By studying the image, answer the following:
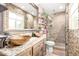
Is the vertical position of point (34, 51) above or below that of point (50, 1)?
below

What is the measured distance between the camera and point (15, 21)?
1.93 m

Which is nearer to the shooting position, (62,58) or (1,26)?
(1,26)

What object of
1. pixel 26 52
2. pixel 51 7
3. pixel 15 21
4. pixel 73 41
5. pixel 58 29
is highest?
pixel 51 7

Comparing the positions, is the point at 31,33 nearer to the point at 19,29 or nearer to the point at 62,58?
the point at 19,29

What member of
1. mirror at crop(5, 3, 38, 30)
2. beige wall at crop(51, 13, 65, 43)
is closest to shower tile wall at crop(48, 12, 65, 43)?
beige wall at crop(51, 13, 65, 43)

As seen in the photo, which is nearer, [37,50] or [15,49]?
[15,49]

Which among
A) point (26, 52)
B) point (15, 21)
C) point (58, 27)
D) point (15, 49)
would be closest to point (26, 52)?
point (26, 52)

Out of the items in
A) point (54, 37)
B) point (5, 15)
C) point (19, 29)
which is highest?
point (5, 15)

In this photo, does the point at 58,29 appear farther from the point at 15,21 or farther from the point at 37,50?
the point at 15,21

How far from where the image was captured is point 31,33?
6.48 feet

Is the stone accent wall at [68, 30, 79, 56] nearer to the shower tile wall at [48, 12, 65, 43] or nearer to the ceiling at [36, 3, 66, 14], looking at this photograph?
the shower tile wall at [48, 12, 65, 43]

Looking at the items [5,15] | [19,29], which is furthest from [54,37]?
[5,15]

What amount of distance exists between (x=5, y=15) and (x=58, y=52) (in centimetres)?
92

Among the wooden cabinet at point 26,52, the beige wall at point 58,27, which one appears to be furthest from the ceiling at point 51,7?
the wooden cabinet at point 26,52
